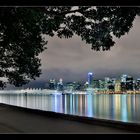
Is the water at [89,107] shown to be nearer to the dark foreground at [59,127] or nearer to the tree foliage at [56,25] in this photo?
the tree foliage at [56,25]

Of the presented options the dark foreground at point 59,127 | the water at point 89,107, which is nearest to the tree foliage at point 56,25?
the dark foreground at point 59,127

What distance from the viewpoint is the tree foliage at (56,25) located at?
23.4 feet

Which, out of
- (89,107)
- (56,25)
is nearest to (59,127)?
(56,25)

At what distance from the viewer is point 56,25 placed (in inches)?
322

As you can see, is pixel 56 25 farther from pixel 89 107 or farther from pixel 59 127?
pixel 89 107

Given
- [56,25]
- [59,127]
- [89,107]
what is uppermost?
[56,25]

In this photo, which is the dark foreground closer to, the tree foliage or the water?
the tree foliage

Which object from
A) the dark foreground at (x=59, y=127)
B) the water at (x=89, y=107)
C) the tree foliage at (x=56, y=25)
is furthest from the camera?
the water at (x=89, y=107)

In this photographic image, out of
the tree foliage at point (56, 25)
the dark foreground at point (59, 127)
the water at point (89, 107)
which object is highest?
the tree foliage at point (56, 25)

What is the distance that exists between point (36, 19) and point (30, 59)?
2.87m

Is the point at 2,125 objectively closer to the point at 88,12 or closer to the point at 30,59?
the point at 88,12

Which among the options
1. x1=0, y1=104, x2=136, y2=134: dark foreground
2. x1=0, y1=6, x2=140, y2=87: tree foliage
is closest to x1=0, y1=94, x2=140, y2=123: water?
x1=0, y1=6, x2=140, y2=87: tree foliage

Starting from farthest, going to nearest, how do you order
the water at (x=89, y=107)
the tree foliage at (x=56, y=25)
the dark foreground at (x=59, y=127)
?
the water at (x=89, y=107)
the tree foliage at (x=56, y=25)
the dark foreground at (x=59, y=127)

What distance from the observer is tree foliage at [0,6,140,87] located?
712cm
